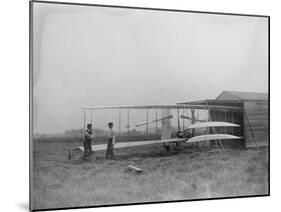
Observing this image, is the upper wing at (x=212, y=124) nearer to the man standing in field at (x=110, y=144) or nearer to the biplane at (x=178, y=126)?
the biplane at (x=178, y=126)

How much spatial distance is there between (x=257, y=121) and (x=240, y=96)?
13.0 inches

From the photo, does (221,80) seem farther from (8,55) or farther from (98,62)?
(8,55)

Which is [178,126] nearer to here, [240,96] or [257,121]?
[240,96]

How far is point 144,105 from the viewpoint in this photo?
4.61 m

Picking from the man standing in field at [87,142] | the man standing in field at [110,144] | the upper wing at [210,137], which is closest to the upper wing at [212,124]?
the upper wing at [210,137]

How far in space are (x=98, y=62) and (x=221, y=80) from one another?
131 centimetres

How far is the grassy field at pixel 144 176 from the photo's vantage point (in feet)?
14.2

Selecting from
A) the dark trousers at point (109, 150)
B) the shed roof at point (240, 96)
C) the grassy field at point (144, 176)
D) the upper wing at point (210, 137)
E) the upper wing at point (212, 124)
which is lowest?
the grassy field at point (144, 176)

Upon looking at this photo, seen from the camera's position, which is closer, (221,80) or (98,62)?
(98,62)

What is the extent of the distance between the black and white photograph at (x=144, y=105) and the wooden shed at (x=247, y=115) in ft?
0.04

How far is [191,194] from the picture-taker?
474cm
